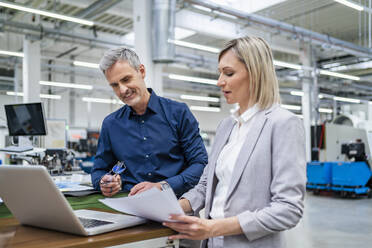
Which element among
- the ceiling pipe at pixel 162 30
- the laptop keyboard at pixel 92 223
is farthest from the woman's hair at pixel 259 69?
the ceiling pipe at pixel 162 30

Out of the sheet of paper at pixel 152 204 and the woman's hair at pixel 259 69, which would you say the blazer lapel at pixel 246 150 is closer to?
the woman's hair at pixel 259 69

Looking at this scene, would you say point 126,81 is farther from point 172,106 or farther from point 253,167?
point 253,167

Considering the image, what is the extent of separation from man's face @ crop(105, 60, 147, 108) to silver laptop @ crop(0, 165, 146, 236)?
0.59 meters

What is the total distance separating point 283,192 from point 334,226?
5.11m

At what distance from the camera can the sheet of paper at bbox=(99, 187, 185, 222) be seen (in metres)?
0.93

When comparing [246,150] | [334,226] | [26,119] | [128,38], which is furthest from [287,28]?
[246,150]

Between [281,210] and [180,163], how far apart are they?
0.81 meters

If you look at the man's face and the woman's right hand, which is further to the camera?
the man's face

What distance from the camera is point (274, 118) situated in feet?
3.60

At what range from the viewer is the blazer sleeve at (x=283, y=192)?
102 cm

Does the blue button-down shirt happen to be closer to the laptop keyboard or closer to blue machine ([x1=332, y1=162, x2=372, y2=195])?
the laptop keyboard

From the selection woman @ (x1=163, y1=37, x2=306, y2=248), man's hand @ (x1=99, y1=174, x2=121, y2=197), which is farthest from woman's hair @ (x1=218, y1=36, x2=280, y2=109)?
man's hand @ (x1=99, y1=174, x2=121, y2=197)

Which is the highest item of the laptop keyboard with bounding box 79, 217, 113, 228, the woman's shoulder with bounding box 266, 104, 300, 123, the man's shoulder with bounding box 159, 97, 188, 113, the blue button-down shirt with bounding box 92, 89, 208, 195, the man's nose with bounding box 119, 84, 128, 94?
the man's nose with bounding box 119, 84, 128, 94

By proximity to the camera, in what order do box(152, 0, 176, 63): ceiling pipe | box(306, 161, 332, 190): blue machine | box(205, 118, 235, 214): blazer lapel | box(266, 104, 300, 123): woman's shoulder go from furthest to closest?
box(306, 161, 332, 190): blue machine → box(152, 0, 176, 63): ceiling pipe → box(205, 118, 235, 214): blazer lapel → box(266, 104, 300, 123): woman's shoulder
